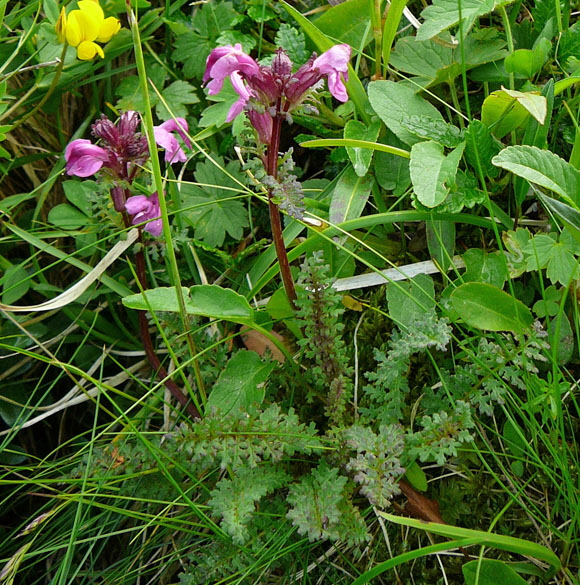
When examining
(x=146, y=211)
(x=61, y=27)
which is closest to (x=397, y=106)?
(x=146, y=211)

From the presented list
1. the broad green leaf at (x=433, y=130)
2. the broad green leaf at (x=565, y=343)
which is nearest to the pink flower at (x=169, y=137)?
the broad green leaf at (x=433, y=130)

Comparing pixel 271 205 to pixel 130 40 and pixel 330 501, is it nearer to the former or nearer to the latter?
pixel 330 501

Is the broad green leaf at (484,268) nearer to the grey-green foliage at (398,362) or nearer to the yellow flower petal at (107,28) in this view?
the grey-green foliage at (398,362)

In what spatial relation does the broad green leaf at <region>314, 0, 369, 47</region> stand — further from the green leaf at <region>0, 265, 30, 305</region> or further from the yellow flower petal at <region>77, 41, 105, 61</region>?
the green leaf at <region>0, 265, 30, 305</region>

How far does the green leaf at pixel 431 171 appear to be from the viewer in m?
1.16

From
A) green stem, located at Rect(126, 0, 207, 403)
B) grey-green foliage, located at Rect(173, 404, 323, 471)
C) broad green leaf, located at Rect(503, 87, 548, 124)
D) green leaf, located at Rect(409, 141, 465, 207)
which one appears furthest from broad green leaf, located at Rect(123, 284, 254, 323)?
broad green leaf, located at Rect(503, 87, 548, 124)

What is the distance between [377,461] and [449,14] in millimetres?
928

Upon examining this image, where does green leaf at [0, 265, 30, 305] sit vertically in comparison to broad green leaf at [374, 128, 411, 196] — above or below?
below

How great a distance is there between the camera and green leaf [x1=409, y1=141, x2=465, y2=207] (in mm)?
1159

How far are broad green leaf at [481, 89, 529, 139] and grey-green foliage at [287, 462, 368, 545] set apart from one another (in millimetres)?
783

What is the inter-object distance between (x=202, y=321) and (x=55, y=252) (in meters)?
0.45

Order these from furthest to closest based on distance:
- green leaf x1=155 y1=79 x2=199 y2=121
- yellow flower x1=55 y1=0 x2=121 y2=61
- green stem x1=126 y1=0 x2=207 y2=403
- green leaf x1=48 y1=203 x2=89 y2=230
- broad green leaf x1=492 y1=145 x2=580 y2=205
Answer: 1. green leaf x1=155 y1=79 x2=199 y2=121
2. green leaf x1=48 y1=203 x2=89 y2=230
3. yellow flower x1=55 y1=0 x2=121 y2=61
4. broad green leaf x1=492 y1=145 x2=580 y2=205
5. green stem x1=126 y1=0 x2=207 y2=403

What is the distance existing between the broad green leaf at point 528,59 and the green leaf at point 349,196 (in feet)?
1.19

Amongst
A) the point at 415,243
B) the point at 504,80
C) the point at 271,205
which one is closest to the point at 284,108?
the point at 271,205
